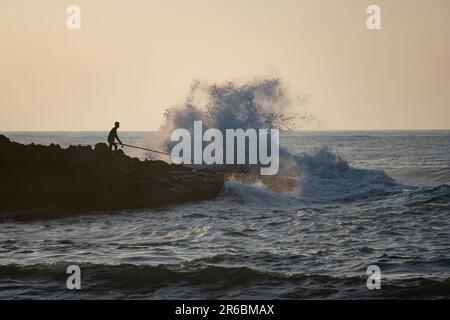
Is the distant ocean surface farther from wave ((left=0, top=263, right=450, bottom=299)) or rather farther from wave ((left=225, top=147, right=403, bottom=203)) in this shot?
wave ((left=225, top=147, right=403, bottom=203))

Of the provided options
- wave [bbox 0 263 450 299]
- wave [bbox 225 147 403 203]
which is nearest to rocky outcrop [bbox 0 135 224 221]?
wave [bbox 225 147 403 203]

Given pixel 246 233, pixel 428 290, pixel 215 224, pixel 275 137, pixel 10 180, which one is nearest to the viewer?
pixel 428 290

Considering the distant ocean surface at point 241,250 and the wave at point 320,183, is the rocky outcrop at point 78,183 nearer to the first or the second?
the distant ocean surface at point 241,250

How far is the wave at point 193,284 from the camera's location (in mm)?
10203

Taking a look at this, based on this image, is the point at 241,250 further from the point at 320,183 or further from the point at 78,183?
the point at 320,183

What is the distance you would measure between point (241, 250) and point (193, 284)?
8.25 ft

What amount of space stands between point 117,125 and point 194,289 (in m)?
9.72

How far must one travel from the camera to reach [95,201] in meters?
18.5

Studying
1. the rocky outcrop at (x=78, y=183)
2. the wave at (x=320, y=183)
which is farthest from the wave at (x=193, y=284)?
the wave at (x=320, y=183)

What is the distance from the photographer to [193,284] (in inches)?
425

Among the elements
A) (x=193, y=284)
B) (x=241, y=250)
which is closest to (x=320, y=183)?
(x=241, y=250)

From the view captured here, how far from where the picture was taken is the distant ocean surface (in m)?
10.5
